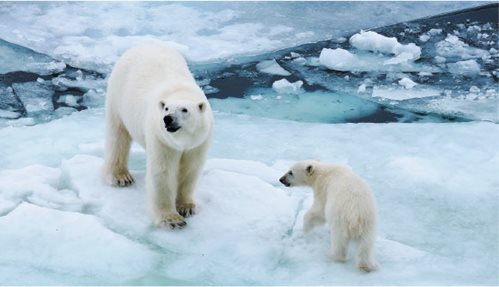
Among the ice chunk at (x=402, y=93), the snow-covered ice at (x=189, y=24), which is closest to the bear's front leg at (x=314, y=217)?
the ice chunk at (x=402, y=93)

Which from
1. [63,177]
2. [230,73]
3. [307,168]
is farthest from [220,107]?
[307,168]

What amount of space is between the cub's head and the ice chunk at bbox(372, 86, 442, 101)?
240 cm

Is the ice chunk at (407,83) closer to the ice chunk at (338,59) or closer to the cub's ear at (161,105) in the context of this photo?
the ice chunk at (338,59)

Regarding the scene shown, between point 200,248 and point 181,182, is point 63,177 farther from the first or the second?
point 200,248

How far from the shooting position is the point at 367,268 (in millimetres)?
3412

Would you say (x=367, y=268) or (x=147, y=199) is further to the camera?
(x=147, y=199)

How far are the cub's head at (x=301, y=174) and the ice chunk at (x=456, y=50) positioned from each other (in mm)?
3614

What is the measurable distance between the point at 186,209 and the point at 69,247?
26.8 inches

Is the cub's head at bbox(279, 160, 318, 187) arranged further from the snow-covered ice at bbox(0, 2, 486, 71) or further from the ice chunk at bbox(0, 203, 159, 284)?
the snow-covered ice at bbox(0, 2, 486, 71)

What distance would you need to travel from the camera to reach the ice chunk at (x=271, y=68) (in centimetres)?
666

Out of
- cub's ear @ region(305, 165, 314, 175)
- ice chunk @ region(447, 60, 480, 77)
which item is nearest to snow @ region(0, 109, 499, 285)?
cub's ear @ region(305, 165, 314, 175)

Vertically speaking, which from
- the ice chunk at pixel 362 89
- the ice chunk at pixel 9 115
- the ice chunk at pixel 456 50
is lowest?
the ice chunk at pixel 9 115

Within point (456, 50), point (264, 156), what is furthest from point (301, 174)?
point (456, 50)

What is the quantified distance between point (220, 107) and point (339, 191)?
2.59 metres
